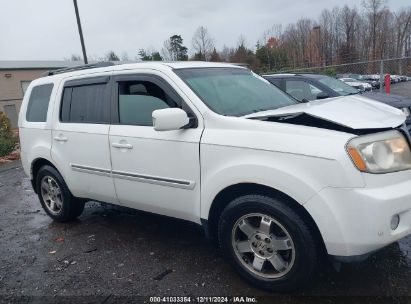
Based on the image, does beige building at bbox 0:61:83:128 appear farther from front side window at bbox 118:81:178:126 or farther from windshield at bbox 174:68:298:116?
windshield at bbox 174:68:298:116

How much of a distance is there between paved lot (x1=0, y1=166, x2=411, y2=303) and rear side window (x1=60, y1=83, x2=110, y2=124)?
140cm

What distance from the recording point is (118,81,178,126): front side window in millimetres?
3739

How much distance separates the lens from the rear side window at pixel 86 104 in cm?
423

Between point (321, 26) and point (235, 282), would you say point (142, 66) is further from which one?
point (321, 26)

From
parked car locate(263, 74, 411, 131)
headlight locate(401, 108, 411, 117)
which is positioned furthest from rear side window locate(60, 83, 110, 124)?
headlight locate(401, 108, 411, 117)

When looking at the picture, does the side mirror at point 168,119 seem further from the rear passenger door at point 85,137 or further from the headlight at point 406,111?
the headlight at point 406,111

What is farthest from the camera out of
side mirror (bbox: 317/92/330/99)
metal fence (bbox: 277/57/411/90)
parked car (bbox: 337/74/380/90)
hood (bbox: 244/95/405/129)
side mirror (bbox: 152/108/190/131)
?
parked car (bbox: 337/74/380/90)

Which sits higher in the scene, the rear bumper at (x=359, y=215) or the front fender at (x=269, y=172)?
the front fender at (x=269, y=172)

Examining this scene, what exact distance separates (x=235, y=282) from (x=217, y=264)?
382 millimetres

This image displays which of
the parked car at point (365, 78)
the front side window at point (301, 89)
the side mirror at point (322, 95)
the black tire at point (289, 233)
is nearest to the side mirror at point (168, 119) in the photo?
the black tire at point (289, 233)

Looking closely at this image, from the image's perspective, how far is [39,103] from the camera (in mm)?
5168

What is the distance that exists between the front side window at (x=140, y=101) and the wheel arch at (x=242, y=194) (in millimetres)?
964

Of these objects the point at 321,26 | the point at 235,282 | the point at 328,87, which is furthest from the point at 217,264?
the point at 321,26

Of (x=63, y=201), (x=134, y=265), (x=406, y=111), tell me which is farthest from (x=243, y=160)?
(x=406, y=111)
